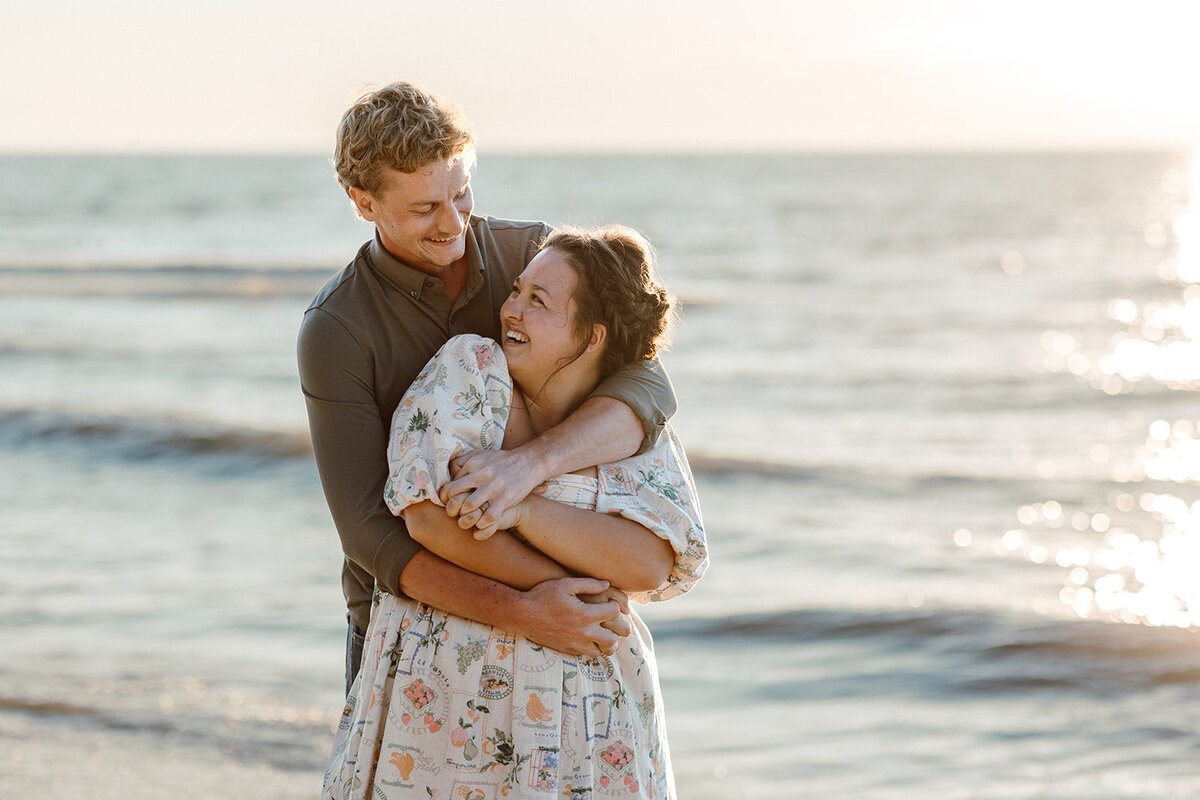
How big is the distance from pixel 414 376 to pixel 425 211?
0.32 m

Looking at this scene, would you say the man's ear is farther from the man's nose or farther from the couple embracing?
the man's nose

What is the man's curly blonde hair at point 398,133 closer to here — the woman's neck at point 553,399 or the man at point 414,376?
the man at point 414,376

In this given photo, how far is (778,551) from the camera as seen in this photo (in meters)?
7.32

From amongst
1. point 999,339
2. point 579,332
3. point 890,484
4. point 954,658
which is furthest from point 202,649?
point 999,339

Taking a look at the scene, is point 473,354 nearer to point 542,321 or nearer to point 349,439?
point 542,321

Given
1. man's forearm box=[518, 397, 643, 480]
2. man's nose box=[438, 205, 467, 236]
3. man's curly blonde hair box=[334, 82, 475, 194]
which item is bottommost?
man's forearm box=[518, 397, 643, 480]

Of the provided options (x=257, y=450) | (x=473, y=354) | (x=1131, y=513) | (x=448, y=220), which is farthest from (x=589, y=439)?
(x=257, y=450)

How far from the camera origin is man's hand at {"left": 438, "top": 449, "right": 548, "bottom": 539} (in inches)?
83.2

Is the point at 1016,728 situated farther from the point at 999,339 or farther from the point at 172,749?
the point at 999,339

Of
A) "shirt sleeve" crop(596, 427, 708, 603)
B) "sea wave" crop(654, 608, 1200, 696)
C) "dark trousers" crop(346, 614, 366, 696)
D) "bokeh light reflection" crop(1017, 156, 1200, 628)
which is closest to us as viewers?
"shirt sleeve" crop(596, 427, 708, 603)

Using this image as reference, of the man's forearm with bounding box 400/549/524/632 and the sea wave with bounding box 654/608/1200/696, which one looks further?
the sea wave with bounding box 654/608/1200/696

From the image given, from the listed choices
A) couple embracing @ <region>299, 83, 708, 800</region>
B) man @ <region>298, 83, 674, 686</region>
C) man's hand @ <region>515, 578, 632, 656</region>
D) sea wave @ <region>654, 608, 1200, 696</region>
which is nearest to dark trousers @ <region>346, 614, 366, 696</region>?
man @ <region>298, 83, 674, 686</region>

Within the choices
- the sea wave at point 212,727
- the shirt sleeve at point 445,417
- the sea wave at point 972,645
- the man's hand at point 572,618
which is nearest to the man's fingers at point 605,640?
the man's hand at point 572,618

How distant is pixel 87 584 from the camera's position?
614 cm
